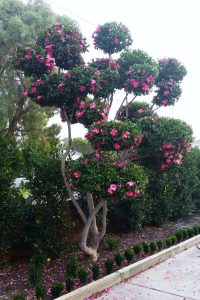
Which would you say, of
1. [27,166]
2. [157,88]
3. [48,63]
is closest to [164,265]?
[27,166]

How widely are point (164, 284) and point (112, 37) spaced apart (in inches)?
168

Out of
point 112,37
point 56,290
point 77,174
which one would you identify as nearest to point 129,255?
point 77,174

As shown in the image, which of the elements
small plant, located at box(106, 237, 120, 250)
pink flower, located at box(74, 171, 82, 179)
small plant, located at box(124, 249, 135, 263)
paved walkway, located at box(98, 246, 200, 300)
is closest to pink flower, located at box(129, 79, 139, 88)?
pink flower, located at box(74, 171, 82, 179)

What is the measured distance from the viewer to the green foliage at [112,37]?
6.70 metres

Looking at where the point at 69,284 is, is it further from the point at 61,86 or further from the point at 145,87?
the point at 145,87

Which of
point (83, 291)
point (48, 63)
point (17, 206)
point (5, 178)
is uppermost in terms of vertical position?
point (48, 63)

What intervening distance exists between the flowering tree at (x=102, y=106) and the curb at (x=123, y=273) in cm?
83

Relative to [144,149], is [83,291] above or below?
below

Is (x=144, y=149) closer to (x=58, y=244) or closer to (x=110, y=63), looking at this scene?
(x=110, y=63)

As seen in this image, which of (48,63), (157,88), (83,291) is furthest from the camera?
(157,88)

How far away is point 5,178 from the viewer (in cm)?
541

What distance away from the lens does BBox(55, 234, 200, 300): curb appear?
15.0ft

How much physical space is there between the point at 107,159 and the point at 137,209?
258cm

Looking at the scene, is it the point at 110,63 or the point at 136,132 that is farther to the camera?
the point at 110,63
